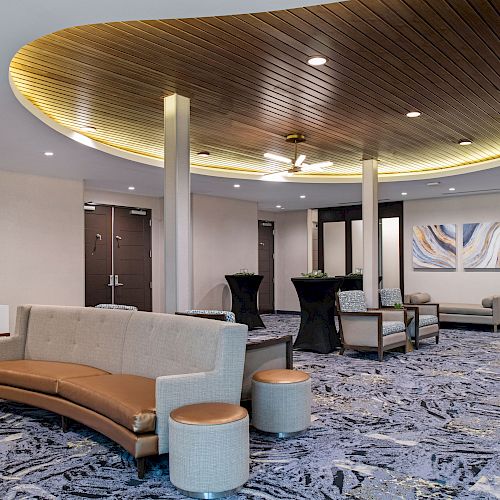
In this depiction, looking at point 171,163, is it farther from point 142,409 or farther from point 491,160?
point 491,160

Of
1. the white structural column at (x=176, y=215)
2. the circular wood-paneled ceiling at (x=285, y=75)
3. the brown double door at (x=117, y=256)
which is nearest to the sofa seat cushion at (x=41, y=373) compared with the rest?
the white structural column at (x=176, y=215)

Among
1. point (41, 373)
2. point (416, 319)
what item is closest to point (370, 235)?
point (416, 319)

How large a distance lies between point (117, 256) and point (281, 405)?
7.42 metres

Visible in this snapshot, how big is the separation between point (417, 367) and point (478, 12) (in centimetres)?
445

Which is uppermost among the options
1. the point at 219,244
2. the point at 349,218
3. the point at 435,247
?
the point at 349,218

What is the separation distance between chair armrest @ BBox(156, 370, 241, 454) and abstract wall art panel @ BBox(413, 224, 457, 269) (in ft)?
29.8

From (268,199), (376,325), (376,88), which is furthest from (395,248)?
(376,88)

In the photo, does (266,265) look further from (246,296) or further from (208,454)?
(208,454)

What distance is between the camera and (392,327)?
7.57 meters

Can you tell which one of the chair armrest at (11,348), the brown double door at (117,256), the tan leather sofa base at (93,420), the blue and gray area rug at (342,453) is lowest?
the blue and gray area rug at (342,453)

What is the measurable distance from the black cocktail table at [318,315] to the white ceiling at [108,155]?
8.69 ft

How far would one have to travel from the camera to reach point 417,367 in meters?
6.84

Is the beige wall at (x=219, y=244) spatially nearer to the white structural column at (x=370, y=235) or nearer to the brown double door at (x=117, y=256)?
the brown double door at (x=117, y=256)

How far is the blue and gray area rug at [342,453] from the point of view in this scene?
10.3ft
